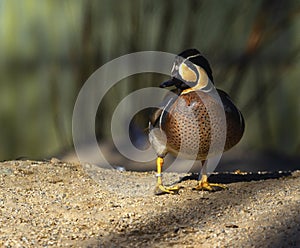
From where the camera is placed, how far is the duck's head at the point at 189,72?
8.34 ft

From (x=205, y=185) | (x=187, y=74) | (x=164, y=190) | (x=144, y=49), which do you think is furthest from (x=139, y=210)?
(x=144, y=49)

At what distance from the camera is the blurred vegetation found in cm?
335

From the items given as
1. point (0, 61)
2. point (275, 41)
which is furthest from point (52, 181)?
point (275, 41)

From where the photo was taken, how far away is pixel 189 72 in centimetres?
255

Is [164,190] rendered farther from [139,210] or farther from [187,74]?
[187,74]

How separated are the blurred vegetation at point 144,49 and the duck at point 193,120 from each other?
0.80 meters

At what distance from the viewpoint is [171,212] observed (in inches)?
92.7

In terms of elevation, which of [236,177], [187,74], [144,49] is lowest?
[236,177]

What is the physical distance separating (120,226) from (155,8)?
1463 millimetres

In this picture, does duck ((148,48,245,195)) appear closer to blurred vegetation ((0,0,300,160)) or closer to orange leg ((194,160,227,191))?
orange leg ((194,160,227,191))

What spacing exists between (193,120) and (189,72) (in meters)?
0.19

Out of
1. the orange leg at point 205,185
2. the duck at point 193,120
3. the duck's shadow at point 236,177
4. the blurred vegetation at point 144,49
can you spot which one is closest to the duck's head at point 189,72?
the duck at point 193,120

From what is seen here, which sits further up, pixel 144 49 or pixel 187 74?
pixel 187 74

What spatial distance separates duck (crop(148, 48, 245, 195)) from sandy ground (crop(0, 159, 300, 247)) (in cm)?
15
